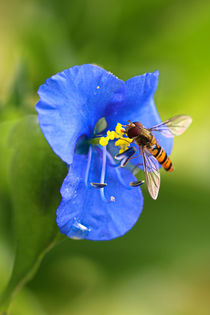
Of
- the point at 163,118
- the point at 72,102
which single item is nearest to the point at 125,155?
the point at 72,102

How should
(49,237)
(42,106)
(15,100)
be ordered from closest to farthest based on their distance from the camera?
(42,106) → (49,237) → (15,100)

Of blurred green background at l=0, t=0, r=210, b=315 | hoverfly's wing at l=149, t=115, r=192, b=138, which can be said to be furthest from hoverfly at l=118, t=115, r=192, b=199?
blurred green background at l=0, t=0, r=210, b=315

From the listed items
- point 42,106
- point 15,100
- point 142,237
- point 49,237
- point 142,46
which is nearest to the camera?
point 42,106

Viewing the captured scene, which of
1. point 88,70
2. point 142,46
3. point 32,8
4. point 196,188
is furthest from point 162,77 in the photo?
point 88,70

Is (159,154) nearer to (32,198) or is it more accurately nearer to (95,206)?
(95,206)

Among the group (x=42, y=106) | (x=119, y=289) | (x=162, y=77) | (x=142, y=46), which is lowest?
(x=119, y=289)

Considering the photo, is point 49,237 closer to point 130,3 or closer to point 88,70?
point 88,70

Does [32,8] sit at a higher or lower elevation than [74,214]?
higher
